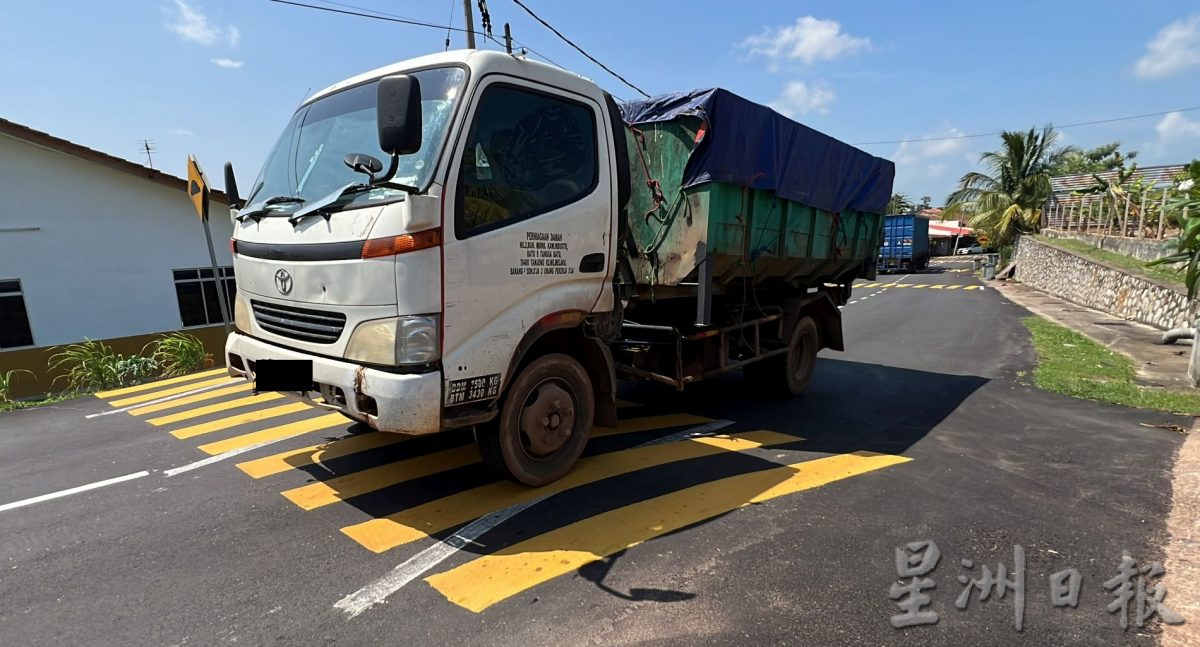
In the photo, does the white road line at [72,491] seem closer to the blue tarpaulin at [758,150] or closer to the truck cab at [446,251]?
the truck cab at [446,251]

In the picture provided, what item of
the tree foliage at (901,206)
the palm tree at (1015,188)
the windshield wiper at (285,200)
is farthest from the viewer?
the tree foliage at (901,206)

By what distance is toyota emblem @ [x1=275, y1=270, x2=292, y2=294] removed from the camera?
3.63 metres

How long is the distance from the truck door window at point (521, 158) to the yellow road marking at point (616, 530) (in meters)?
1.80

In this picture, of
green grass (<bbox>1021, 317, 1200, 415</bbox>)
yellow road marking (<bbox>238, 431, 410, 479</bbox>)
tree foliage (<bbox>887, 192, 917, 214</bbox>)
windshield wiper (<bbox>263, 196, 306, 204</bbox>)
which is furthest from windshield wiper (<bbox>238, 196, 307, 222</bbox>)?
tree foliage (<bbox>887, 192, 917, 214</bbox>)

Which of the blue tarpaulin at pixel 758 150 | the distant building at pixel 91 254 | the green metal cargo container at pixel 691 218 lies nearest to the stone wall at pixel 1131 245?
the blue tarpaulin at pixel 758 150

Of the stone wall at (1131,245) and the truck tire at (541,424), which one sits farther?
the stone wall at (1131,245)

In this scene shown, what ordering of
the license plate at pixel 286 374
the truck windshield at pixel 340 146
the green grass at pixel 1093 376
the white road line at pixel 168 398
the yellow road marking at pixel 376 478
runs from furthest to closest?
the green grass at pixel 1093 376
the white road line at pixel 168 398
the yellow road marking at pixel 376 478
the license plate at pixel 286 374
the truck windshield at pixel 340 146

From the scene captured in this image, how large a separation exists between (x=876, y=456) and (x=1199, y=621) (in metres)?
2.31

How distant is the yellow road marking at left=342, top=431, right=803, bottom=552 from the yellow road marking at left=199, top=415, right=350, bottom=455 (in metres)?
2.06

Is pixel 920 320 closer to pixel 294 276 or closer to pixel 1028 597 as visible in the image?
pixel 1028 597

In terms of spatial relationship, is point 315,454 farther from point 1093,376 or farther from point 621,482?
point 1093,376

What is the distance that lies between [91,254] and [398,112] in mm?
12265

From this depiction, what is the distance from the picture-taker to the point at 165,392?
7.30m

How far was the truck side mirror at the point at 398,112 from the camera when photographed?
2.91m
